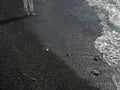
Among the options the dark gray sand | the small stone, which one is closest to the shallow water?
the dark gray sand

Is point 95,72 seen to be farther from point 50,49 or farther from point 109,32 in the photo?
point 109,32

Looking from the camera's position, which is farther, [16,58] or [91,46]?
[91,46]

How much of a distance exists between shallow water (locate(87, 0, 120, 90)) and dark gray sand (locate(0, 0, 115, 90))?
216mm

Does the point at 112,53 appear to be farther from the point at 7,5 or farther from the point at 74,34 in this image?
the point at 7,5

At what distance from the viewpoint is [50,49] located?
6.74m

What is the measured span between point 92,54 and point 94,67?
0.60 meters

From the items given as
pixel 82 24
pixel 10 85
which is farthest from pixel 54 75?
pixel 82 24

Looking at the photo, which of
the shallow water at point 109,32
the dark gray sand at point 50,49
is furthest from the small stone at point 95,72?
the shallow water at point 109,32

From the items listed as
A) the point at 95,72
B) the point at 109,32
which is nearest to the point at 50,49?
the point at 95,72

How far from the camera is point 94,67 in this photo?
6.27 meters

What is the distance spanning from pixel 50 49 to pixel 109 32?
2.34 meters

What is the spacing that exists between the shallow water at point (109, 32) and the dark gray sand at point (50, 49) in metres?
0.22

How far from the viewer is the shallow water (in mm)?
6675

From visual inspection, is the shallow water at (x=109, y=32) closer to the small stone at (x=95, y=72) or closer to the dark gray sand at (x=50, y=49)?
the dark gray sand at (x=50, y=49)
